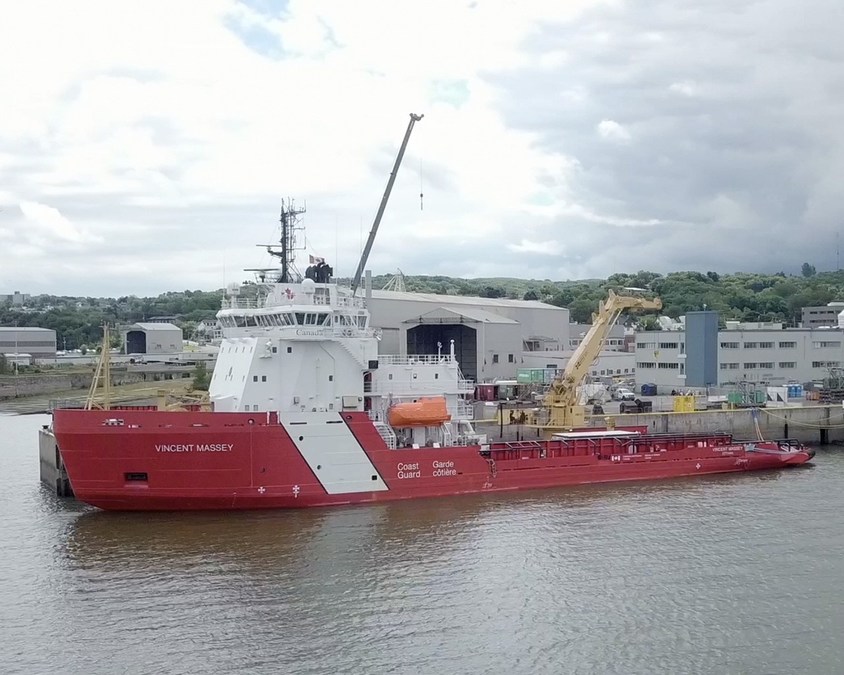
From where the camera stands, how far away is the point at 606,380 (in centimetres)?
5244

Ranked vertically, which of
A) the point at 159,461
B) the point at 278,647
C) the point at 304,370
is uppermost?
the point at 304,370

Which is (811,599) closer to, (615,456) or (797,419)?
(615,456)

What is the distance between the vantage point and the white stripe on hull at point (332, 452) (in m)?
20.7

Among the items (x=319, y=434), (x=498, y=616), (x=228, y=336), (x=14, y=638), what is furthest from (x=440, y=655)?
(x=228, y=336)

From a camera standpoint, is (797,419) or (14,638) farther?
(797,419)

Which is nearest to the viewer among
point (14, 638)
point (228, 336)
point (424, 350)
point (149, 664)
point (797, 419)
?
point (149, 664)

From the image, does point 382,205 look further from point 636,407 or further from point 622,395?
point 622,395

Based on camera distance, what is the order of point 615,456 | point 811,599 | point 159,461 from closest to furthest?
point 811,599 < point 159,461 < point 615,456

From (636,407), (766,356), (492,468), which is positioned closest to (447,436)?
(492,468)

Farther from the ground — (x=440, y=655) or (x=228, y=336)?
(x=228, y=336)

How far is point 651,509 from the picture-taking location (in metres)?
21.8

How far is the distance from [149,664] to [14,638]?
276cm

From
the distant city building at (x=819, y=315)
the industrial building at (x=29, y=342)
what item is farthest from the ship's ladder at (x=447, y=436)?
the industrial building at (x=29, y=342)

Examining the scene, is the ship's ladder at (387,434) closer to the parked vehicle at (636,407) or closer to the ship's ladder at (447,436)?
the ship's ladder at (447,436)
